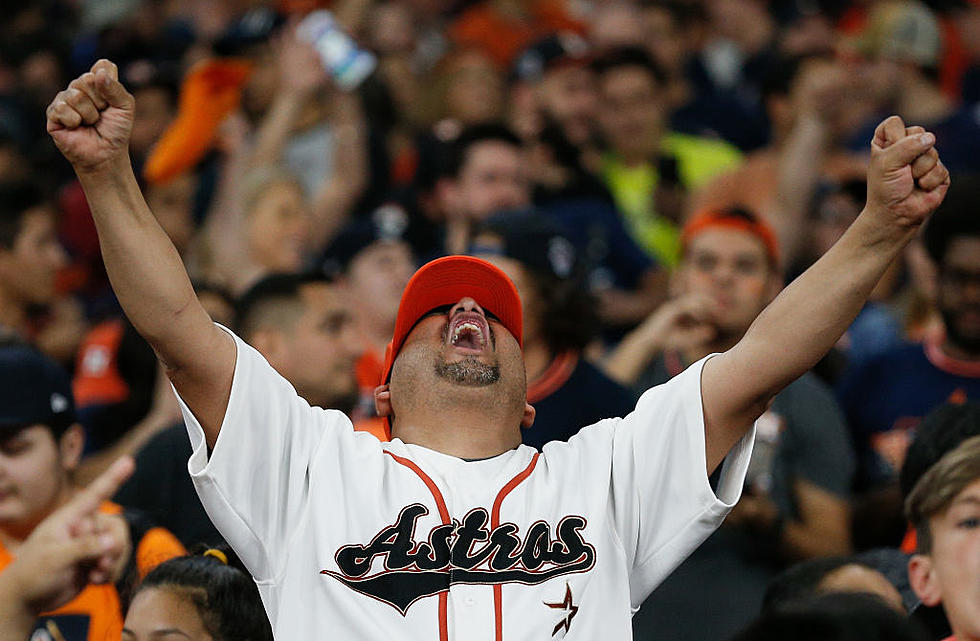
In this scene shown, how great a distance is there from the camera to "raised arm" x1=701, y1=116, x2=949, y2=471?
120 inches

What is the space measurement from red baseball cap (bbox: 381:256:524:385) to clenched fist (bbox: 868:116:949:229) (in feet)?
3.18

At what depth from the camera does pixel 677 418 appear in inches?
127

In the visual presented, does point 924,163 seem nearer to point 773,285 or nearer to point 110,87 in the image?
point 110,87

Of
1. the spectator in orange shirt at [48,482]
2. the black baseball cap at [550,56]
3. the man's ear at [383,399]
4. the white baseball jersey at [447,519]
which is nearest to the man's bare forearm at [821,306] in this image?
the white baseball jersey at [447,519]

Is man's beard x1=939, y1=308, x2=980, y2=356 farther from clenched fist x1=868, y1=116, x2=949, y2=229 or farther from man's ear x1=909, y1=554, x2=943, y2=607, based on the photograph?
clenched fist x1=868, y1=116, x2=949, y2=229

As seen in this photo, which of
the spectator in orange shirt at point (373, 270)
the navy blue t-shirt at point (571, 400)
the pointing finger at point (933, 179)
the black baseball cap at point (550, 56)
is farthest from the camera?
the black baseball cap at point (550, 56)

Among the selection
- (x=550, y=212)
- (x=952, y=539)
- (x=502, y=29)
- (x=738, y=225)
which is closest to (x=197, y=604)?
(x=952, y=539)

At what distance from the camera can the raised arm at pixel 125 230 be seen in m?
2.95

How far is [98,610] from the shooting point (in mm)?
4254

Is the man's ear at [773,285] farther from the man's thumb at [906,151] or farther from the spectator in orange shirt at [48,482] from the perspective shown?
the man's thumb at [906,151]

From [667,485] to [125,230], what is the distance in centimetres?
131

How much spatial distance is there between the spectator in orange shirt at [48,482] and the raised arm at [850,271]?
72.5 inches

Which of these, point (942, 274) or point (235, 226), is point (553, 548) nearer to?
point (942, 274)

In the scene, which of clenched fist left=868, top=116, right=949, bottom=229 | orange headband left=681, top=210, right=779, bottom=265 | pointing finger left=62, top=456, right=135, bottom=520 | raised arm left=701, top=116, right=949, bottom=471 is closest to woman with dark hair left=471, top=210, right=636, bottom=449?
orange headband left=681, top=210, right=779, bottom=265
